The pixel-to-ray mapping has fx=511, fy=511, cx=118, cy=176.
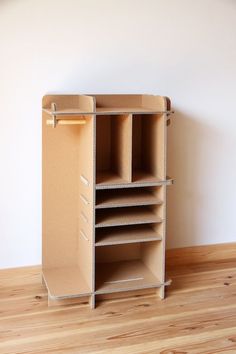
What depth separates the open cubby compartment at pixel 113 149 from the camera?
88.1 inches

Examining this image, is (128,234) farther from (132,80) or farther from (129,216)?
(132,80)

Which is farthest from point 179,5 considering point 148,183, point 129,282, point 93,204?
point 129,282

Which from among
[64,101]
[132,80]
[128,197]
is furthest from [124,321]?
[132,80]

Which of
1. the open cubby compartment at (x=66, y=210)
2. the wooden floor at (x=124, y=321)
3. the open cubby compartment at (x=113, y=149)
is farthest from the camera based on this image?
the open cubby compartment at (x=66, y=210)

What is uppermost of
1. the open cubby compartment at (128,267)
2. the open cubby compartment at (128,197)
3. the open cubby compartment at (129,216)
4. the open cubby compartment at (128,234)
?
the open cubby compartment at (128,197)

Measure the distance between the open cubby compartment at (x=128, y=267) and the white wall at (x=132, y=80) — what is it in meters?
0.29

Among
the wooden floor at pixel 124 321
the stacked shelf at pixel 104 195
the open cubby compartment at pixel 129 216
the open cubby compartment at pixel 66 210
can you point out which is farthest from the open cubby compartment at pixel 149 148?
the wooden floor at pixel 124 321

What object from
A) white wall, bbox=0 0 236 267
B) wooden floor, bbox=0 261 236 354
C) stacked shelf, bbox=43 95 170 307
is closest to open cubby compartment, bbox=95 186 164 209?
stacked shelf, bbox=43 95 170 307

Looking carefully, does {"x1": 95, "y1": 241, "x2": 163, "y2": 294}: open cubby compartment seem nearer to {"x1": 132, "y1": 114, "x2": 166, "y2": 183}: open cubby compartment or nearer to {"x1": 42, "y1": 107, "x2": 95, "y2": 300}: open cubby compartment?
{"x1": 42, "y1": 107, "x2": 95, "y2": 300}: open cubby compartment

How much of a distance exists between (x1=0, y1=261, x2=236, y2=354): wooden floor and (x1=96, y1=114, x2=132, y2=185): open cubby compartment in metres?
0.58

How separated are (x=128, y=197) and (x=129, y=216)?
0.09m

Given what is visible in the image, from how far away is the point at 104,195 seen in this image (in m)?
2.37

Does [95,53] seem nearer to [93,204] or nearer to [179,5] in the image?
[179,5]

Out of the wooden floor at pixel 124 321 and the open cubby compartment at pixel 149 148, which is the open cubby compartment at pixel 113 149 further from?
the wooden floor at pixel 124 321
